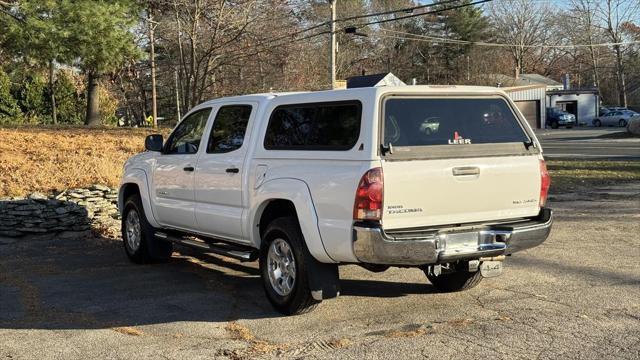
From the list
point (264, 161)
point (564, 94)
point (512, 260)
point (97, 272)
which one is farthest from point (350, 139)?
point (564, 94)

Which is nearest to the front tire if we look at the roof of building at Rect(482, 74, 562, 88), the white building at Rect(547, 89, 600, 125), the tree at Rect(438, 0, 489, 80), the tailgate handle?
the tailgate handle

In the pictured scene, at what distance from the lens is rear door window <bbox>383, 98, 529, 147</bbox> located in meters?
5.53

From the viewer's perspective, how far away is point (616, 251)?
8.50 meters

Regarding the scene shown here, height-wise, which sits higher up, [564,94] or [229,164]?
[564,94]

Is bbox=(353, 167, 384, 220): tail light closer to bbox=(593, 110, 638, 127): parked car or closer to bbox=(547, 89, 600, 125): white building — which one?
bbox=(593, 110, 638, 127): parked car

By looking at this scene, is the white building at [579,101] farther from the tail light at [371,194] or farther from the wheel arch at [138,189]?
the tail light at [371,194]

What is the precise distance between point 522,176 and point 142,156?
4.70m

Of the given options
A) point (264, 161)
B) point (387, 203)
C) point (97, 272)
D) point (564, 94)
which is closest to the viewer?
point (387, 203)

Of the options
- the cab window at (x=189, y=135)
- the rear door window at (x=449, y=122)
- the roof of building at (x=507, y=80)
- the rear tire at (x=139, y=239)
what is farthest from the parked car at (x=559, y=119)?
the rear door window at (x=449, y=122)

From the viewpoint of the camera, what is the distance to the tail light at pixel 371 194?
519 cm

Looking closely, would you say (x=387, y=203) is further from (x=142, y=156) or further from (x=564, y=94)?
(x=564, y=94)

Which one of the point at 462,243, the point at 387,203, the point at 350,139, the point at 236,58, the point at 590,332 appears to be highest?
the point at 236,58

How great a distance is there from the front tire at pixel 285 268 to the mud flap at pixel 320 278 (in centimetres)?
4

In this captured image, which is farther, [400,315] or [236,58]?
[236,58]
